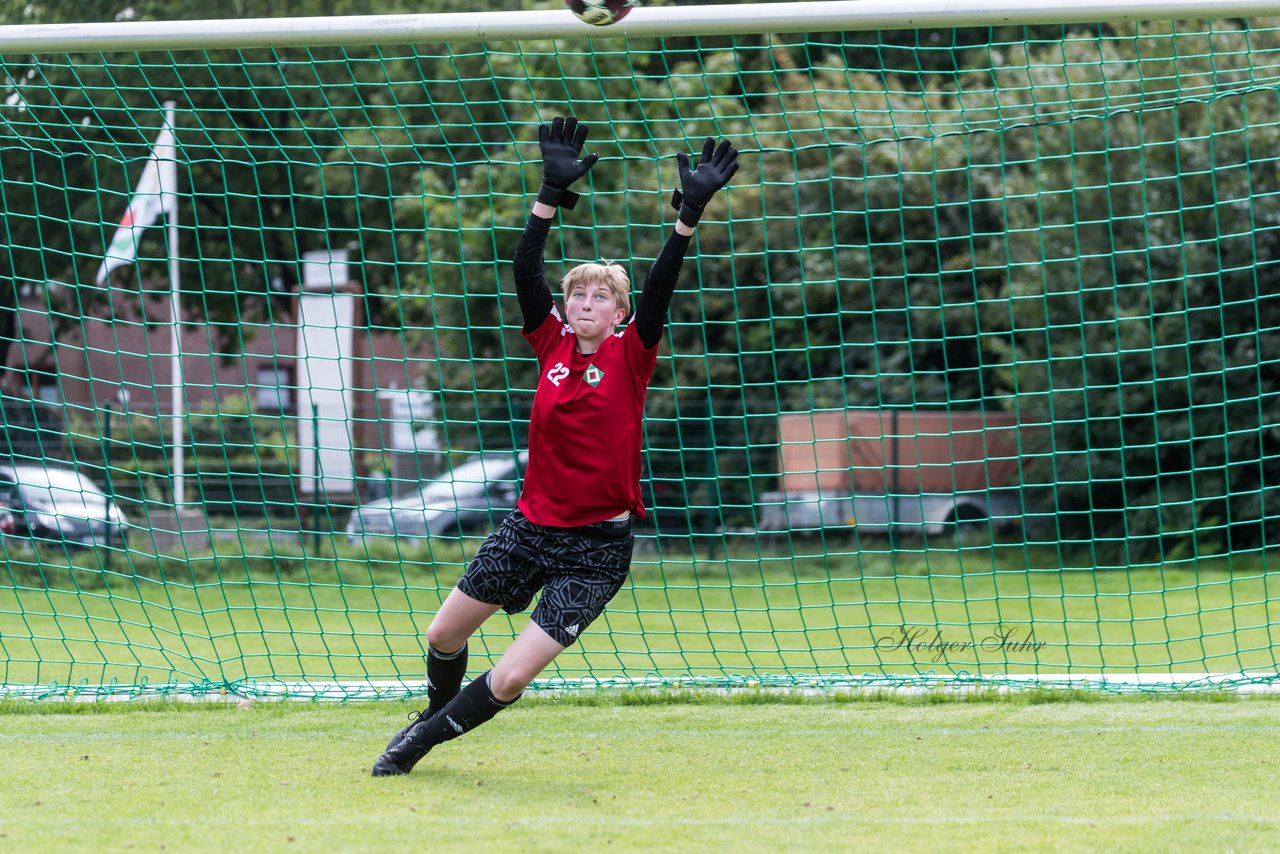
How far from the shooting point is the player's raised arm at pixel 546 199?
417 cm

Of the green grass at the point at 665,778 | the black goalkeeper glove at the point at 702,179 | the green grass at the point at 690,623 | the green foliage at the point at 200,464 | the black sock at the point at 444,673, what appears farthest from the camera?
the green foliage at the point at 200,464

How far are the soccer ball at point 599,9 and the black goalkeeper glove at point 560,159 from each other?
742 millimetres

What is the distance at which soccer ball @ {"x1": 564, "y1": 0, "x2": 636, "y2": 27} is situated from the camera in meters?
4.77

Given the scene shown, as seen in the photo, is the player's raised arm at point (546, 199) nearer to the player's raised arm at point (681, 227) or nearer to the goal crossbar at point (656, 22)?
the player's raised arm at point (681, 227)

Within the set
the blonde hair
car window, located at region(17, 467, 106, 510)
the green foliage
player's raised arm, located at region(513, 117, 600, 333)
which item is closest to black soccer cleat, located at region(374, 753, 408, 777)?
player's raised arm, located at region(513, 117, 600, 333)

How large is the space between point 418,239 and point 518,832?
52.0 feet

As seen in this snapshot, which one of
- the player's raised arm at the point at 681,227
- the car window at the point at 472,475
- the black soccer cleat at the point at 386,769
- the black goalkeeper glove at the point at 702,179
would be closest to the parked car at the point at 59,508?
the car window at the point at 472,475

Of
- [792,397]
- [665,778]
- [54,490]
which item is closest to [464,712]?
[665,778]

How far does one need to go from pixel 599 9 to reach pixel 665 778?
8.80 ft

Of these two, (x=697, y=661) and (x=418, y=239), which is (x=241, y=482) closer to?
(x=418, y=239)

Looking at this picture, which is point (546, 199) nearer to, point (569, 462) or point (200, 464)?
point (569, 462)

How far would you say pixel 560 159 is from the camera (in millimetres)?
4172

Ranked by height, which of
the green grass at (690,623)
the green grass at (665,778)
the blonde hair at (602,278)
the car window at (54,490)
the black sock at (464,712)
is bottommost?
the green grass at (690,623)

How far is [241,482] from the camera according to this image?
13516 mm
